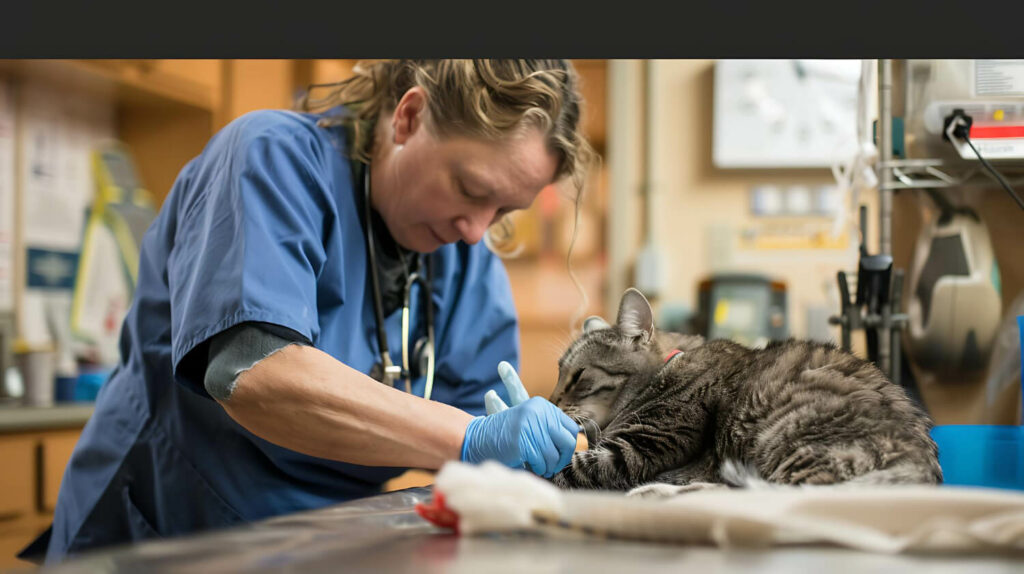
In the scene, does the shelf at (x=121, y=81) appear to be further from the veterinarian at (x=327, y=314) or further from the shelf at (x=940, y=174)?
the shelf at (x=940, y=174)

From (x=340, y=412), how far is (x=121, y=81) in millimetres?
2294

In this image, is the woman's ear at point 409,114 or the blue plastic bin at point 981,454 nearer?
the blue plastic bin at point 981,454

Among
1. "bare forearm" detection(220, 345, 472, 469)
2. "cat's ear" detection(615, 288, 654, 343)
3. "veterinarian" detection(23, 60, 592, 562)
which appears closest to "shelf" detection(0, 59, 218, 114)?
"veterinarian" detection(23, 60, 592, 562)

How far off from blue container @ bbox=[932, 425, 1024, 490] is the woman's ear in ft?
3.16

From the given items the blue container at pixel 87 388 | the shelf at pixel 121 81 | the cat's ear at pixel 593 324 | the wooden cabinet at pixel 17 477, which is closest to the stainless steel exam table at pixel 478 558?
the cat's ear at pixel 593 324

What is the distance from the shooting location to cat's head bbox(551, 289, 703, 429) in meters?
1.21

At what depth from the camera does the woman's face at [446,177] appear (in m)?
1.21

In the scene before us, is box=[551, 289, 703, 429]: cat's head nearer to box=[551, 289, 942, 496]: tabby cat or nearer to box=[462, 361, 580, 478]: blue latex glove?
box=[551, 289, 942, 496]: tabby cat

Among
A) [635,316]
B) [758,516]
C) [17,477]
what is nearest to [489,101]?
[635,316]

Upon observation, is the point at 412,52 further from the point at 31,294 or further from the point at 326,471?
the point at 31,294

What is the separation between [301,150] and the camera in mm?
1164

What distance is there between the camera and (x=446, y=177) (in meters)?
1.23

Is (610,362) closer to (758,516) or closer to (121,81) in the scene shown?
(758,516)

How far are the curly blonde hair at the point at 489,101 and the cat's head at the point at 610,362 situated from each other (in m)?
0.30
